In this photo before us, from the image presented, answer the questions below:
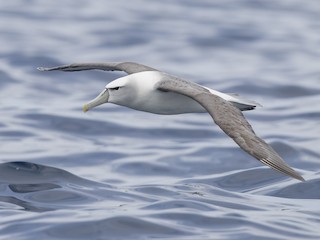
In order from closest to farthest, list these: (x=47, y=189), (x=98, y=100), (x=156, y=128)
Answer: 1. (x=98, y=100)
2. (x=47, y=189)
3. (x=156, y=128)

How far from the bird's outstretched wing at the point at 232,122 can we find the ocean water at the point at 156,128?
96 centimetres

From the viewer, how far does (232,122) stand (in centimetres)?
1073

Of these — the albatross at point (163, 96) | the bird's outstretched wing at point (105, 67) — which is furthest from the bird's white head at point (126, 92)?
the bird's outstretched wing at point (105, 67)

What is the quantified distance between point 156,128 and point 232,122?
19.3ft

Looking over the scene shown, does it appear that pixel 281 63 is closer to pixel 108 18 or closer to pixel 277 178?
pixel 108 18

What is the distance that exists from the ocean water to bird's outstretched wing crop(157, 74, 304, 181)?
96 centimetres

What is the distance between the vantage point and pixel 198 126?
16.7m

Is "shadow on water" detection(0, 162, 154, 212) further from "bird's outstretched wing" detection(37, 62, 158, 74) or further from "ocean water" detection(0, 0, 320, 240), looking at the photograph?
"bird's outstretched wing" detection(37, 62, 158, 74)

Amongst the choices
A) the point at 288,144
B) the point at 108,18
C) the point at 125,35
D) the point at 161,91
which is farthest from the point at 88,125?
the point at 108,18

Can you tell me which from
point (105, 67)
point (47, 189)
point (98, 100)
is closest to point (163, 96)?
point (98, 100)

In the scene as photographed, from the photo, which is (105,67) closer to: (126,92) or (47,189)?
(126,92)

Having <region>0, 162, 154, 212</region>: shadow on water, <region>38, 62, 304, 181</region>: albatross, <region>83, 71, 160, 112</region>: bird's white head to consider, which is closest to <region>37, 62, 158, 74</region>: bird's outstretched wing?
<region>38, 62, 304, 181</region>: albatross

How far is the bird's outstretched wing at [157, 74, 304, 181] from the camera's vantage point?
10.1m

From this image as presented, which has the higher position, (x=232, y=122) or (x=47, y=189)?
(x=232, y=122)
